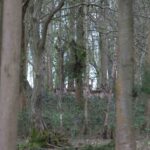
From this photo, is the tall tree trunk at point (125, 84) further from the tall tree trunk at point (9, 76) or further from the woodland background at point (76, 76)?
the tall tree trunk at point (9, 76)

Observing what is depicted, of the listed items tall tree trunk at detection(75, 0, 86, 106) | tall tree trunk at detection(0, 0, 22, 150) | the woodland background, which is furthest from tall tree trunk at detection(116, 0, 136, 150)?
tall tree trunk at detection(75, 0, 86, 106)

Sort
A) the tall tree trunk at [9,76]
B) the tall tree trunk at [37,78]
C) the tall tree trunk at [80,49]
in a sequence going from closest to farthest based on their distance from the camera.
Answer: the tall tree trunk at [9,76], the tall tree trunk at [37,78], the tall tree trunk at [80,49]

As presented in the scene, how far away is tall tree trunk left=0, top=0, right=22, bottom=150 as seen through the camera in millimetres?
6000

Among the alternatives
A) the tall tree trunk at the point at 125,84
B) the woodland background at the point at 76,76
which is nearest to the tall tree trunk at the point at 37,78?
the woodland background at the point at 76,76

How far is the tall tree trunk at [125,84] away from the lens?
6.93 metres

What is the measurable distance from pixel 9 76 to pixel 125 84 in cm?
188

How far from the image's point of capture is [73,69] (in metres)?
18.6

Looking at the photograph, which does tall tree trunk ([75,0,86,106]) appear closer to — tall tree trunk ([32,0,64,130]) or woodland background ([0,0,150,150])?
woodland background ([0,0,150,150])

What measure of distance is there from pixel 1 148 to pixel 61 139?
6.52 metres

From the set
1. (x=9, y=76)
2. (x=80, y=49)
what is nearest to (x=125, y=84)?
(x=9, y=76)

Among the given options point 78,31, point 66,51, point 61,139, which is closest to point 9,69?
point 61,139

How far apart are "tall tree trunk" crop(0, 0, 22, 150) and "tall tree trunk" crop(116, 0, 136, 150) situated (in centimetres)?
170

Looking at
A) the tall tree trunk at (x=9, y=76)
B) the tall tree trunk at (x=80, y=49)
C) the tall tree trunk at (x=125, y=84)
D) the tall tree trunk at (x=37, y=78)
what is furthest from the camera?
the tall tree trunk at (x=80, y=49)

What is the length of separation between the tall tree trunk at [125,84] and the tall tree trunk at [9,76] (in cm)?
170
